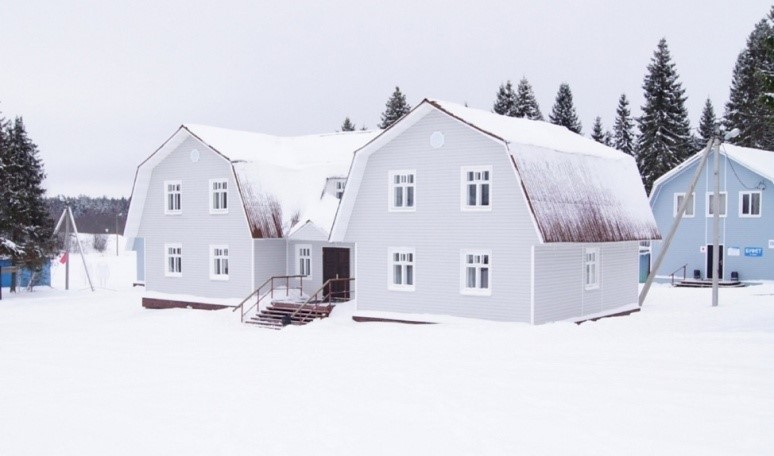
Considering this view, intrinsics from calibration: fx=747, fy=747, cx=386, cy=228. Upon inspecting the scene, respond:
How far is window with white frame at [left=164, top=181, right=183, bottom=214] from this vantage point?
1203 inches

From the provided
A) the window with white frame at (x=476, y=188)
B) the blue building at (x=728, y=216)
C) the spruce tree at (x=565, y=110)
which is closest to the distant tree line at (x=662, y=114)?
the spruce tree at (x=565, y=110)

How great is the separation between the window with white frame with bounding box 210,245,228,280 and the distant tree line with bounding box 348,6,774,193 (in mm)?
31233

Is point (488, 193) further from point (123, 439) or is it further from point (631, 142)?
point (631, 142)

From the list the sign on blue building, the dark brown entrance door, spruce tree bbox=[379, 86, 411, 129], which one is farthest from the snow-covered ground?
spruce tree bbox=[379, 86, 411, 129]

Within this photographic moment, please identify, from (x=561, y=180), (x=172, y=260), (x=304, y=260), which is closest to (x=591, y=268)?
(x=561, y=180)

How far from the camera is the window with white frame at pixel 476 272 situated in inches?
867

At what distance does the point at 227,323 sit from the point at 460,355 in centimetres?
1146

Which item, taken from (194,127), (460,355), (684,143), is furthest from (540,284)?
(684,143)

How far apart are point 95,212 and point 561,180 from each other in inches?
6070

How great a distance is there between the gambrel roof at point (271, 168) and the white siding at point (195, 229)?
422 mm

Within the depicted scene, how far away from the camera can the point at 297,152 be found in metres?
31.9

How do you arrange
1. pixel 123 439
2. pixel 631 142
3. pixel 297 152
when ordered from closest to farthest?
pixel 123 439 < pixel 297 152 < pixel 631 142

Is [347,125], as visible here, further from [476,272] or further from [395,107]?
[476,272]

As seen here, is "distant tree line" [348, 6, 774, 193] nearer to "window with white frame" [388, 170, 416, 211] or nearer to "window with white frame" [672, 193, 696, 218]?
"window with white frame" [672, 193, 696, 218]
